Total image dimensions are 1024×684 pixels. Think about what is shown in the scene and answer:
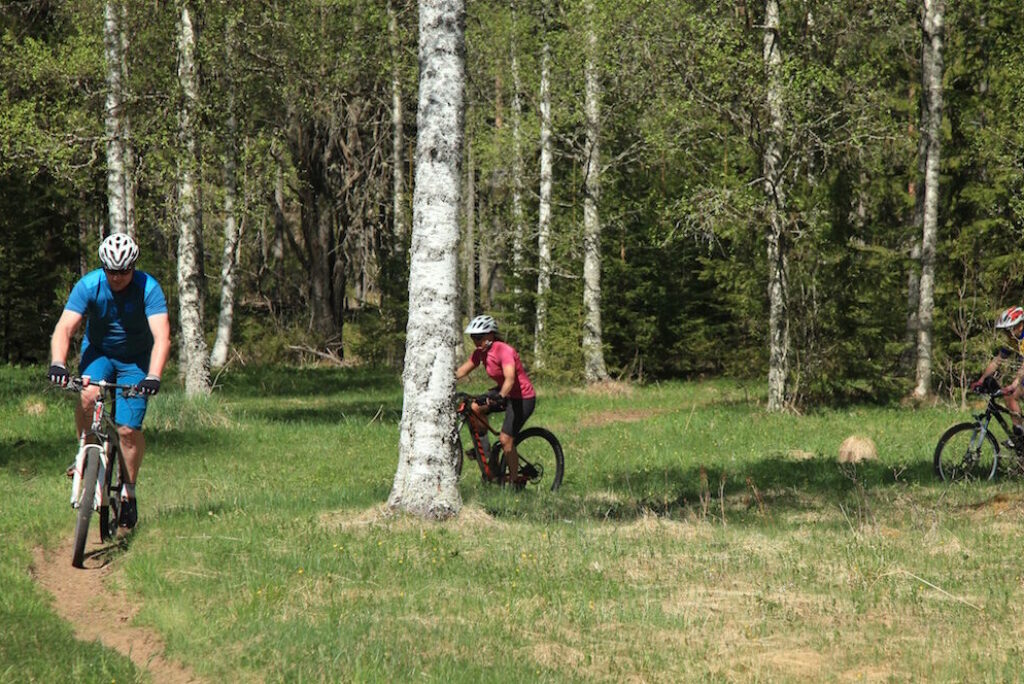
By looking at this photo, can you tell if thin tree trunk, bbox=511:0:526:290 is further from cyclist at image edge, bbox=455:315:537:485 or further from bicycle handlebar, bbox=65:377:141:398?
bicycle handlebar, bbox=65:377:141:398

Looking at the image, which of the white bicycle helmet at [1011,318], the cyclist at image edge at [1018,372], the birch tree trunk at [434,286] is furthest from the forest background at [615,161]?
the birch tree trunk at [434,286]

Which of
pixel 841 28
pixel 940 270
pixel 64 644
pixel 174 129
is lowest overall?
pixel 64 644

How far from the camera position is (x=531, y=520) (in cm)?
1184

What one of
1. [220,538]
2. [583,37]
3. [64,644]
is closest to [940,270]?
[583,37]

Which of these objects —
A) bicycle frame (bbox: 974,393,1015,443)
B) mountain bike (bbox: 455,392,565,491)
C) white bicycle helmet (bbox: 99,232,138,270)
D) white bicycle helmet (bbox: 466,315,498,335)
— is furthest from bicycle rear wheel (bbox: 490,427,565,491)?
white bicycle helmet (bbox: 99,232,138,270)

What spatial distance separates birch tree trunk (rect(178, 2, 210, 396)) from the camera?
22875 mm

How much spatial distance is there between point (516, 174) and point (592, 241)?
571 cm

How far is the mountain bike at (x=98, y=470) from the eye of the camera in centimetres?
944

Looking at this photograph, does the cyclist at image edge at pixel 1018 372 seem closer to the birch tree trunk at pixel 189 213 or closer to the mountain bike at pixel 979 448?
the mountain bike at pixel 979 448

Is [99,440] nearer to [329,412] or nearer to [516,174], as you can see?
[329,412]

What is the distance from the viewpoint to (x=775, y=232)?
24625mm

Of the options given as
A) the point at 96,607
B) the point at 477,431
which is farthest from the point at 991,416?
the point at 96,607

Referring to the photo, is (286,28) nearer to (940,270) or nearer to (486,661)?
Answer: (940,270)

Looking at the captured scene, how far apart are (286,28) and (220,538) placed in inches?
789
